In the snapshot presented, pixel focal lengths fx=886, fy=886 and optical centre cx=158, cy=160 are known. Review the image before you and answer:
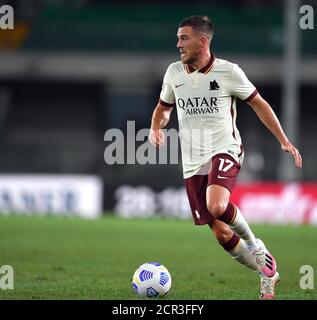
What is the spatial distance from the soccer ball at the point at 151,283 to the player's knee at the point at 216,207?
0.75 meters

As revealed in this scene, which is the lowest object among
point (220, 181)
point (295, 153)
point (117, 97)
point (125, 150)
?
point (220, 181)

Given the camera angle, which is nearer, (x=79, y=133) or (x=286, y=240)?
(x=286, y=240)

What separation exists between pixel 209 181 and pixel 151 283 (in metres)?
1.10

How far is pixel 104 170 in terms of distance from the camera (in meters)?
26.4

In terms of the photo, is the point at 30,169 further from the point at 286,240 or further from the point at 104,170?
the point at 286,240

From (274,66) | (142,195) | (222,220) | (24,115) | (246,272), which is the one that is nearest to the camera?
(222,220)

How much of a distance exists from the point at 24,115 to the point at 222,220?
26.1 metres

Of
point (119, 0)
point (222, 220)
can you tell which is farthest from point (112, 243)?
point (119, 0)

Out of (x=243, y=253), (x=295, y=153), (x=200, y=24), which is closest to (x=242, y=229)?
(x=243, y=253)

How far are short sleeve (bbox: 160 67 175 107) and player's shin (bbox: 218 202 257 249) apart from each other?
50.3 inches

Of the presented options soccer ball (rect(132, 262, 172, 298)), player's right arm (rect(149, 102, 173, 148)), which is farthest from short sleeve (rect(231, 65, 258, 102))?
soccer ball (rect(132, 262, 172, 298))

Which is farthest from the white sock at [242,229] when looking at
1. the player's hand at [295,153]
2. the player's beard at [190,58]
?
the player's beard at [190,58]

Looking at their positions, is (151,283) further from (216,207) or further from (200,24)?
(200,24)

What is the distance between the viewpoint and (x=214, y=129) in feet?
27.9
